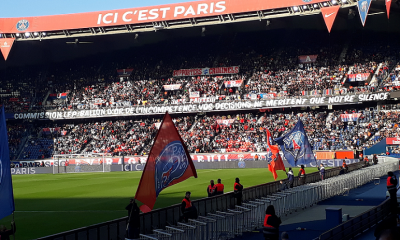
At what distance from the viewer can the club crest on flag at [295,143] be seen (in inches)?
1016

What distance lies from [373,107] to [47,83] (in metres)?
48.7

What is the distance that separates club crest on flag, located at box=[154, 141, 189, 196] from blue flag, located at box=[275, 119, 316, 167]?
14.3 meters

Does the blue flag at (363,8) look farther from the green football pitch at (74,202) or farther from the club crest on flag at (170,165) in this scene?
the club crest on flag at (170,165)

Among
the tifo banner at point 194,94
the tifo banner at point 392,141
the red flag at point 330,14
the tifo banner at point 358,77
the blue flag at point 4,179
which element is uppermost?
the red flag at point 330,14

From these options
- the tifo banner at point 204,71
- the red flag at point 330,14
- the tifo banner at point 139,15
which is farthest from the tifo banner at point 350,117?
the tifo banner at point 204,71

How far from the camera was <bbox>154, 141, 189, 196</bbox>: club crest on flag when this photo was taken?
11.6m

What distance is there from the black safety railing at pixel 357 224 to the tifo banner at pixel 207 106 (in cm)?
3620

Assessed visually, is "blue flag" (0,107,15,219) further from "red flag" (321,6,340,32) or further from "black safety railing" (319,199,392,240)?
"red flag" (321,6,340,32)

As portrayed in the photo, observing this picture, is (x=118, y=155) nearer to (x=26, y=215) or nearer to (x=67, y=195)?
(x=67, y=195)

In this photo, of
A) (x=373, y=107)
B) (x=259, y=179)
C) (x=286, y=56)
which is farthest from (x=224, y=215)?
(x=286, y=56)

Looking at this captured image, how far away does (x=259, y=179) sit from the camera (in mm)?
A: 36094

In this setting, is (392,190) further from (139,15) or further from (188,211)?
(139,15)

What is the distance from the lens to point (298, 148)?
25875 millimetres

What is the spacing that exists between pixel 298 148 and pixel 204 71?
4137cm
